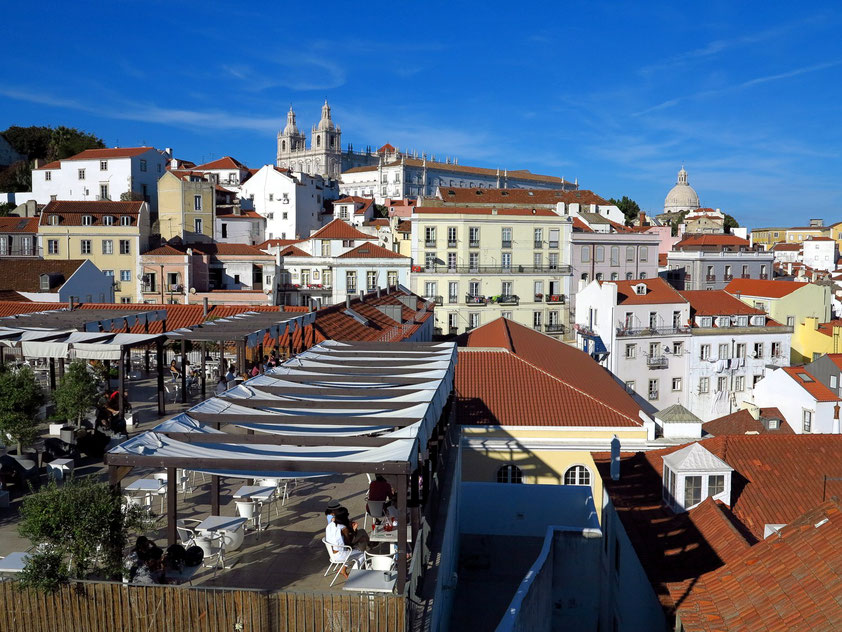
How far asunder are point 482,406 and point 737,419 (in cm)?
1678

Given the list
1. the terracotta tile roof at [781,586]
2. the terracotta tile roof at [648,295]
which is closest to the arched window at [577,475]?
the terracotta tile roof at [781,586]

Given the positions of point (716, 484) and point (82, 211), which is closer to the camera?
point (716, 484)

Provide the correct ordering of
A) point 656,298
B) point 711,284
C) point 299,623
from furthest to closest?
point 711,284, point 656,298, point 299,623

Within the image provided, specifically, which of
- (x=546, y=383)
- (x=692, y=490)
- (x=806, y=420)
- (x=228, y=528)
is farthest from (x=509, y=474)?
(x=806, y=420)

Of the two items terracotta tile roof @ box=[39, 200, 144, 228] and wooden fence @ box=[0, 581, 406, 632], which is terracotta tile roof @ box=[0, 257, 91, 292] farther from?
wooden fence @ box=[0, 581, 406, 632]

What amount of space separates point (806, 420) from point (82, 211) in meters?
45.8

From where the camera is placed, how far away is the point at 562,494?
1644 centimetres

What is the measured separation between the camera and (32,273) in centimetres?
3766

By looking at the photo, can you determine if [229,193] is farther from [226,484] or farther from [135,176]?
[226,484]

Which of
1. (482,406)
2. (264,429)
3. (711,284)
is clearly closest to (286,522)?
(264,429)

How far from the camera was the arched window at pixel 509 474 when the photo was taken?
2008 centimetres

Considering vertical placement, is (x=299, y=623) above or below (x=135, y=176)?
below

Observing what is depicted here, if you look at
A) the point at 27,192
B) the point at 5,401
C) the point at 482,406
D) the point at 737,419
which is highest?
the point at 27,192

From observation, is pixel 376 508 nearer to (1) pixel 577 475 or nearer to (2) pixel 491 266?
(1) pixel 577 475
